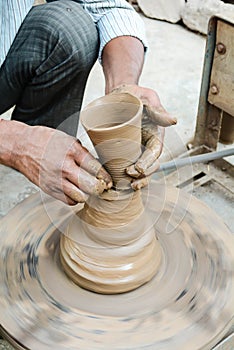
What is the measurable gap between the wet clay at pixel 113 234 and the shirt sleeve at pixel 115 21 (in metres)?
0.60

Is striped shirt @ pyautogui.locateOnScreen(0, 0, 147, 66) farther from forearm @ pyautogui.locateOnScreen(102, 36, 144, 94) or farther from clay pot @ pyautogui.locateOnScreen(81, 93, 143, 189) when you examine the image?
clay pot @ pyautogui.locateOnScreen(81, 93, 143, 189)

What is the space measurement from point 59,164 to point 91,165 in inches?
3.3

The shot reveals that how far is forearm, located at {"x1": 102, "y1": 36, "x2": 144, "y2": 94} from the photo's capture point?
1.66 m

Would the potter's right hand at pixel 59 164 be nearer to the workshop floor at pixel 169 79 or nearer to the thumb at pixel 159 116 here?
the thumb at pixel 159 116

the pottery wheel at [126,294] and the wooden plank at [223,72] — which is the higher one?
the wooden plank at [223,72]

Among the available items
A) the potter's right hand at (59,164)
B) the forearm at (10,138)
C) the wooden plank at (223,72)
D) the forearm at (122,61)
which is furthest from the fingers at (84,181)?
the wooden plank at (223,72)

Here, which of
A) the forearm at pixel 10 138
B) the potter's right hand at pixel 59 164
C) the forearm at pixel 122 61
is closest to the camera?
the potter's right hand at pixel 59 164

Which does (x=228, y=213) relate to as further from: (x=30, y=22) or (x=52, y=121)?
(x=30, y=22)

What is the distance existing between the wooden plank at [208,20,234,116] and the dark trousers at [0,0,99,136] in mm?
415

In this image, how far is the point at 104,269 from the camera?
130cm

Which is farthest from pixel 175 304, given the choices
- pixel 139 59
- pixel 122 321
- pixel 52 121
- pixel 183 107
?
pixel 183 107

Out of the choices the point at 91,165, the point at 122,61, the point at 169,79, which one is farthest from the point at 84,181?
the point at 169,79

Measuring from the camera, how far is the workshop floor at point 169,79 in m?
2.29

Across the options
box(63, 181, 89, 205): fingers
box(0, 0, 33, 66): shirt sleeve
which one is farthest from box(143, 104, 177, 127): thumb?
box(0, 0, 33, 66): shirt sleeve
